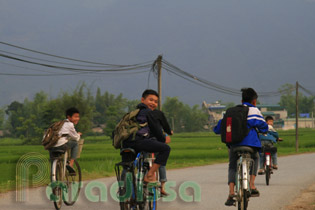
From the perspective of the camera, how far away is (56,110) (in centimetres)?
8612

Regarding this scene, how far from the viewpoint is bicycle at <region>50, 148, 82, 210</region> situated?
8.62 metres

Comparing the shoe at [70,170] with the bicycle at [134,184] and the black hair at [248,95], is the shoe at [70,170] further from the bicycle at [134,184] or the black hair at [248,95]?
the black hair at [248,95]

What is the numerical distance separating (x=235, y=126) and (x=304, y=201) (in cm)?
349

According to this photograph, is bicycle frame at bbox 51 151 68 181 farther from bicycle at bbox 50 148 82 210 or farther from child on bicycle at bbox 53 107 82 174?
child on bicycle at bbox 53 107 82 174

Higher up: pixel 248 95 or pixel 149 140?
pixel 248 95

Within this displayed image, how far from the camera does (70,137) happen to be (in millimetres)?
9250

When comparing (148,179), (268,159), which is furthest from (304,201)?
(148,179)

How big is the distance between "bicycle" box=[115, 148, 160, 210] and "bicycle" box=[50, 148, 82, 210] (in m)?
1.94

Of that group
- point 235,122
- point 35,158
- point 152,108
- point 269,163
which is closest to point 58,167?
point 35,158

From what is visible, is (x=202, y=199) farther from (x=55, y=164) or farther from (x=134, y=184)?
(x=134, y=184)

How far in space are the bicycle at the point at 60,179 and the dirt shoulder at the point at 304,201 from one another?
142 inches

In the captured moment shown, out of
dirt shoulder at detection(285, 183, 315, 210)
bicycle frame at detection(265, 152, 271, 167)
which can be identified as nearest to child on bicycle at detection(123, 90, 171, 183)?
dirt shoulder at detection(285, 183, 315, 210)

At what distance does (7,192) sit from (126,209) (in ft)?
17.9

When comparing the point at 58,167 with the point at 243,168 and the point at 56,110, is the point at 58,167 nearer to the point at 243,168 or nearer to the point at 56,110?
the point at 243,168
